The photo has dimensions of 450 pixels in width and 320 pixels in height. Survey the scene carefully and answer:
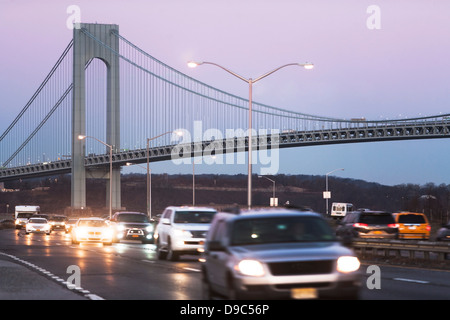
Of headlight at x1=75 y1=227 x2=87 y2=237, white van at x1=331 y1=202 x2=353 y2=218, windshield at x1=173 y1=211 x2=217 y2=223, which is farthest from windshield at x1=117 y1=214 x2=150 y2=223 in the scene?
white van at x1=331 y1=202 x2=353 y2=218

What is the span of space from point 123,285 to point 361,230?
1745 cm

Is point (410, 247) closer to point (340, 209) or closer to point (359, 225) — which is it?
point (359, 225)

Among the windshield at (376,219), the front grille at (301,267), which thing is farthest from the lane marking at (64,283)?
the windshield at (376,219)

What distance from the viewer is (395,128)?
4732 inches

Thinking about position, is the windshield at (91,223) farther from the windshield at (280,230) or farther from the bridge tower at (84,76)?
the bridge tower at (84,76)

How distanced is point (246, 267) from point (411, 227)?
28.3m

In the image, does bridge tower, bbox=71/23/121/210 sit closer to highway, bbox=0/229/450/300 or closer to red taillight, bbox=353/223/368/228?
red taillight, bbox=353/223/368/228

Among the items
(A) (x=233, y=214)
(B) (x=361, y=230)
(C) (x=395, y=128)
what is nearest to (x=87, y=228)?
(B) (x=361, y=230)

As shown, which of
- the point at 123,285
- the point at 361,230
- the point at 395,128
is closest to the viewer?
the point at 123,285

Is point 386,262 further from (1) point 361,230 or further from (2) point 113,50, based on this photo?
(2) point 113,50

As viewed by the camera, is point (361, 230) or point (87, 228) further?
point (87, 228)

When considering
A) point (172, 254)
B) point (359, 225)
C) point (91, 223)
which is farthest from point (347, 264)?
point (91, 223)

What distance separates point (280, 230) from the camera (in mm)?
13281

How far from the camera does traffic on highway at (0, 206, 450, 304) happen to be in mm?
11945
